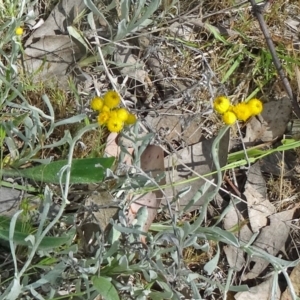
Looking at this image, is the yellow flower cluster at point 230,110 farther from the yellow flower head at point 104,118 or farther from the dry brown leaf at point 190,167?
the dry brown leaf at point 190,167

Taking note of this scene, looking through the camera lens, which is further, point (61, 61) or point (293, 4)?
point (293, 4)

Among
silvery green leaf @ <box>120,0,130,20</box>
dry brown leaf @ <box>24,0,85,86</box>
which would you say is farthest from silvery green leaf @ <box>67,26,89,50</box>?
silvery green leaf @ <box>120,0,130,20</box>

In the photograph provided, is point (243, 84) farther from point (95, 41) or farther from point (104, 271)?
point (104, 271)

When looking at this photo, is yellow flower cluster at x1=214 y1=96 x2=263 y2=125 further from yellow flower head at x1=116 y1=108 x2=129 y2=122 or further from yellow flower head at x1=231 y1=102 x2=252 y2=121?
yellow flower head at x1=116 y1=108 x2=129 y2=122

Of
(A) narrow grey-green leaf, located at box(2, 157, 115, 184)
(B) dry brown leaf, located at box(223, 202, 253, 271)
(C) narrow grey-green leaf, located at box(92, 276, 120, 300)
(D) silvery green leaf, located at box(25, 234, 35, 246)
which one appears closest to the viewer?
(D) silvery green leaf, located at box(25, 234, 35, 246)

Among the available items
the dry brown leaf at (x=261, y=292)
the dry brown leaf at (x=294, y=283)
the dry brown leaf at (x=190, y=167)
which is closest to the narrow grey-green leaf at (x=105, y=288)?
the dry brown leaf at (x=190, y=167)

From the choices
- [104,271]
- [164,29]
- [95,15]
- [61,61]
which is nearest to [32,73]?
[61,61]
